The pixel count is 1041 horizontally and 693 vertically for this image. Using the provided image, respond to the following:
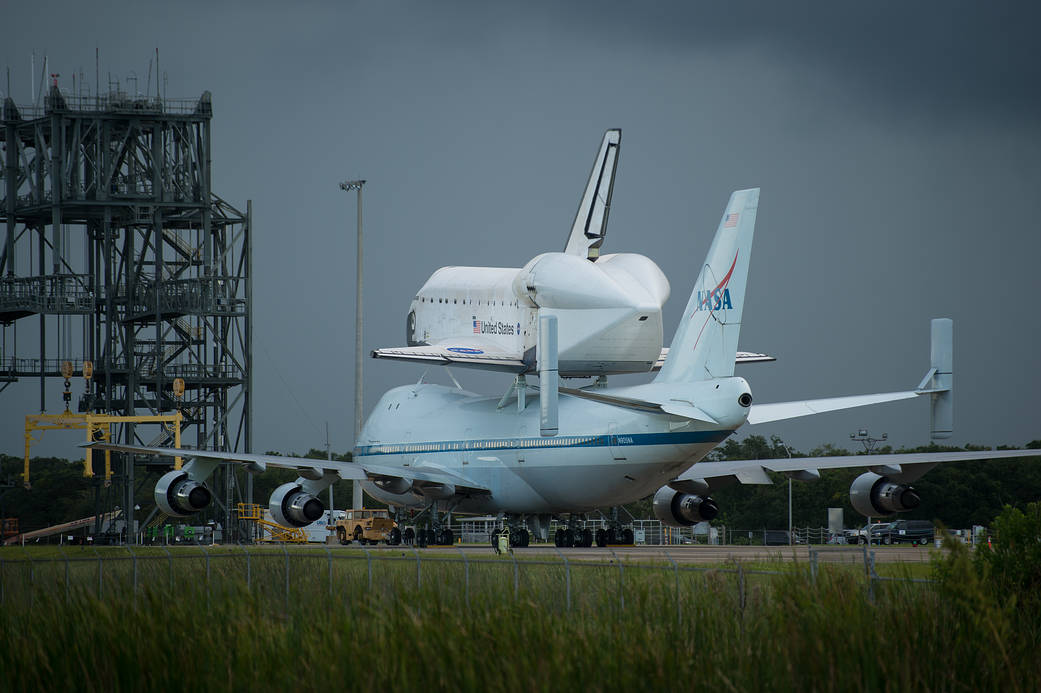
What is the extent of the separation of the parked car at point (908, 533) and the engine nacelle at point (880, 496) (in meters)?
21.2

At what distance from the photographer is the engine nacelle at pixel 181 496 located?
3853cm

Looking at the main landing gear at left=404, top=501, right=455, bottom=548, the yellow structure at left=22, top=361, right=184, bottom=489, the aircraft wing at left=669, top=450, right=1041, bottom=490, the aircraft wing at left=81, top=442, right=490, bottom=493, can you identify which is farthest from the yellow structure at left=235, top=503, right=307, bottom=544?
the aircraft wing at left=669, top=450, right=1041, bottom=490

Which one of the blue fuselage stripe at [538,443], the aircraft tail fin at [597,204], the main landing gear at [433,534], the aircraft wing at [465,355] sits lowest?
the main landing gear at [433,534]

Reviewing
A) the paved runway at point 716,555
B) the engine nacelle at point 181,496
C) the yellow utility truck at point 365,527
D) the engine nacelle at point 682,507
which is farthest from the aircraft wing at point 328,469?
the yellow utility truck at point 365,527

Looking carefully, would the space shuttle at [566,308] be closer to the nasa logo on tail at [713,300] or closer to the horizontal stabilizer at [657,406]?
the nasa logo on tail at [713,300]

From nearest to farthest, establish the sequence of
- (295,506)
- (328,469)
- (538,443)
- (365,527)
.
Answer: (538,443)
(328,469)
(295,506)
(365,527)

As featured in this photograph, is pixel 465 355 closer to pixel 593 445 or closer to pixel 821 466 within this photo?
pixel 593 445

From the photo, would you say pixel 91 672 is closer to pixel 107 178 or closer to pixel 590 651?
pixel 590 651

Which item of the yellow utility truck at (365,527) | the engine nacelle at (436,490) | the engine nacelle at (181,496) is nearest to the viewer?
the engine nacelle at (181,496)

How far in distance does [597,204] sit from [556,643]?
31304mm

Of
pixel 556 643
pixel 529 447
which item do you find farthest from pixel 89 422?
pixel 556 643

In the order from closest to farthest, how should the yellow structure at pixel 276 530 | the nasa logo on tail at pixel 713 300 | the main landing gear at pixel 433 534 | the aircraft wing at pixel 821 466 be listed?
the nasa logo on tail at pixel 713 300
the aircraft wing at pixel 821 466
the main landing gear at pixel 433 534
the yellow structure at pixel 276 530

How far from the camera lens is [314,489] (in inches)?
1607

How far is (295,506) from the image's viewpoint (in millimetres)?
40062
